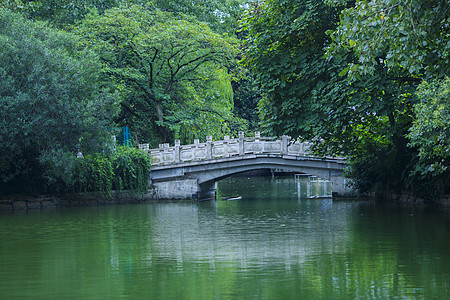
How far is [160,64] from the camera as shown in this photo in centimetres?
3172

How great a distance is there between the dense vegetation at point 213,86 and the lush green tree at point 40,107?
0.16ft

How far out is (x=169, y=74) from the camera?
3228 cm

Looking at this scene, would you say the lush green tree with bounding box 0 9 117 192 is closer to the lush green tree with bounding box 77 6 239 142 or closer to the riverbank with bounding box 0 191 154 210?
the riverbank with bounding box 0 191 154 210

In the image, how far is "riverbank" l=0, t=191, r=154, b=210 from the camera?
82.7 feet

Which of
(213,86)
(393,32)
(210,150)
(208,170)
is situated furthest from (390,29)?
(213,86)

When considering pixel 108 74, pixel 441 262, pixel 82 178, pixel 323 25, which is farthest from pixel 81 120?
pixel 441 262

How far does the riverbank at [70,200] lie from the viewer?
25219 millimetres

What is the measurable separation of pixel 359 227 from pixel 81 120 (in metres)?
11.3

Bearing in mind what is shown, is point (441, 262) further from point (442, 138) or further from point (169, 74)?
point (169, 74)

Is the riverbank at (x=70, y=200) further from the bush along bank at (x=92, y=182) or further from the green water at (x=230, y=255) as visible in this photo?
the green water at (x=230, y=255)

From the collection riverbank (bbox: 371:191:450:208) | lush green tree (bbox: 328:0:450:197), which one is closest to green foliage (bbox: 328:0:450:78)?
lush green tree (bbox: 328:0:450:197)

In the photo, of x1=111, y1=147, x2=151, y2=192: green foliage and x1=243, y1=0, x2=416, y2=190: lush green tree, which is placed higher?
x1=243, y1=0, x2=416, y2=190: lush green tree

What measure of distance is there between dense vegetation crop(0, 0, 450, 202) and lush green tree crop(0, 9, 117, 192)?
0.16ft

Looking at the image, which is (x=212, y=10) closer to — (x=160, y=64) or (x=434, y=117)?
(x=160, y=64)
